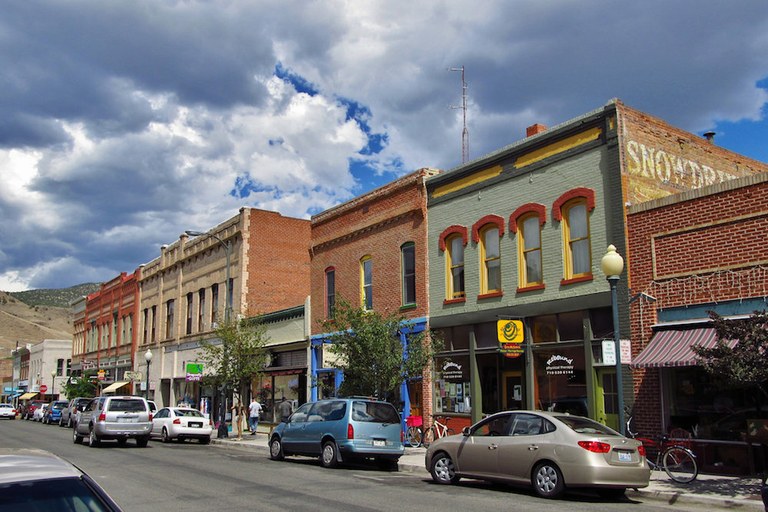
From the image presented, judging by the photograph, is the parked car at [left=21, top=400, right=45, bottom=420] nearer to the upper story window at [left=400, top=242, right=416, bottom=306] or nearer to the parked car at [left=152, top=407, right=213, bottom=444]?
the parked car at [left=152, top=407, right=213, bottom=444]

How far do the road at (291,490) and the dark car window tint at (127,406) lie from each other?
5.21m

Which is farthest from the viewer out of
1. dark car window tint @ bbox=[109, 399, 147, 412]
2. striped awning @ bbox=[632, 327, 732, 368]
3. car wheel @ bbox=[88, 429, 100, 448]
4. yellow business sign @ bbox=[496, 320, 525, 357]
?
dark car window tint @ bbox=[109, 399, 147, 412]

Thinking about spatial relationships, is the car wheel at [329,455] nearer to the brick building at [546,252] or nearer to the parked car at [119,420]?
the brick building at [546,252]

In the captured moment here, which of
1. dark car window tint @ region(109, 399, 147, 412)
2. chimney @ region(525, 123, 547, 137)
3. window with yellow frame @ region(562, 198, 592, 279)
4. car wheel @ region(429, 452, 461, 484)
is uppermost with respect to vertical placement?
chimney @ region(525, 123, 547, 137)

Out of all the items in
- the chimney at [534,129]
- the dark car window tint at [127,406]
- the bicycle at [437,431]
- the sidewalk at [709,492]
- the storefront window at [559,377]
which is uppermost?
the chimney at [534,129]

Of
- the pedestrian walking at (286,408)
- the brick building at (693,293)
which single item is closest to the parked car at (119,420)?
the pedestrian walking at (286,408)

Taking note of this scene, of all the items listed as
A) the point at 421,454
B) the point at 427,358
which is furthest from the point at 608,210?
the point at 421,454

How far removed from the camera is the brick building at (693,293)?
1536cm

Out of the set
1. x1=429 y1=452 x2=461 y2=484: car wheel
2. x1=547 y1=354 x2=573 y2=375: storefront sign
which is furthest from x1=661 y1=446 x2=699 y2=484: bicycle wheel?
x1=547 y1=354 x2=573 y2=375: storefront sign

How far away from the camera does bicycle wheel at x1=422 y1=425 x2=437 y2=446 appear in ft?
75.3

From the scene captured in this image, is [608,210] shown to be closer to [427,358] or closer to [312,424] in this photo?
[427,358]

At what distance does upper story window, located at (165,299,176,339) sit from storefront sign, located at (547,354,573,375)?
32281 mm

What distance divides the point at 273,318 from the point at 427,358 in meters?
13.9

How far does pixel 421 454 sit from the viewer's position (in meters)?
20.9
